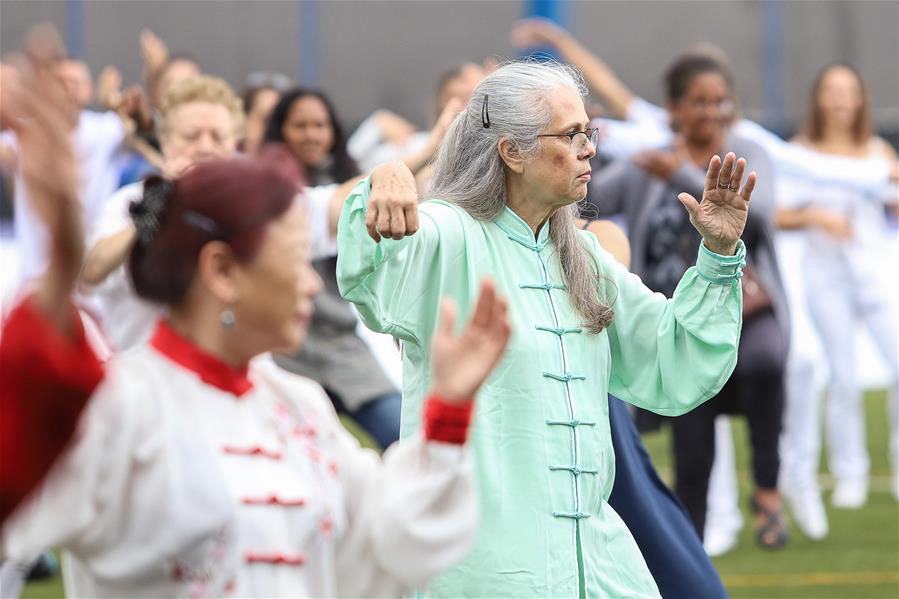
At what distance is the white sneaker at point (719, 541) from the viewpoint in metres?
7.88

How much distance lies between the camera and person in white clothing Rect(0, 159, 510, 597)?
2.53m

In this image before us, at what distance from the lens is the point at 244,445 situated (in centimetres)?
264

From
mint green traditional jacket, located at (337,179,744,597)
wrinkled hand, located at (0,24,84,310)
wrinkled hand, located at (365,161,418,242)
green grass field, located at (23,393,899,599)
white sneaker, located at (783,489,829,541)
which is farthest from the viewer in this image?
white sneaker, located at (783,489,829,541)

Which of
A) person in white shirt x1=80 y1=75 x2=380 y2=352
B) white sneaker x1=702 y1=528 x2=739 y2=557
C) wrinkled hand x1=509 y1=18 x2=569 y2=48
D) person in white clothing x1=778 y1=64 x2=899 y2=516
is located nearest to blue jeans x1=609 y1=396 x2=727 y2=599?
person in white shirt x1=80 y1=75 x2=380 y2=352

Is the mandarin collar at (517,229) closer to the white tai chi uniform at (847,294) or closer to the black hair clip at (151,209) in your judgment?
the black hair clip at (151,209)

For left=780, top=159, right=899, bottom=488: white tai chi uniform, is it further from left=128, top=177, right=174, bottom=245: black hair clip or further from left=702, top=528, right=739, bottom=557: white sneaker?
left=128, top=177, right=174, bottom=245: black hair clip

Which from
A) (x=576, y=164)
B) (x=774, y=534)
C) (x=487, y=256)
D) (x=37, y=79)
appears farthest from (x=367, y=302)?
(x=774, y=534)

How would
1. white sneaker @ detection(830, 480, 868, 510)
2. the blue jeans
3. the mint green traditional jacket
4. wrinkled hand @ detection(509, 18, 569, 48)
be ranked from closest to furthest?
the mint green traditional jacket < the blue jeans < wrinkled hand @ detection(509, 18, 569, 48) < white sneaker @ detection(830, 480, 868, 510)

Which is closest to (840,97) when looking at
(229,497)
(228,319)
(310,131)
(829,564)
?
(829,564)

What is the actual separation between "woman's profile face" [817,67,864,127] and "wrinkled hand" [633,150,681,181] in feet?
9.61

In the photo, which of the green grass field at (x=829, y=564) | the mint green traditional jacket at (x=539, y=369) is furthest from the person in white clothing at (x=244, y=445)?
the green grass field at (x=829, y=564)

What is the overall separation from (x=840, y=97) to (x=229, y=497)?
290 inches

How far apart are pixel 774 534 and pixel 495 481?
14.5ft

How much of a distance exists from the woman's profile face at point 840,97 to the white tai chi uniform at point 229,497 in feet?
23.1
